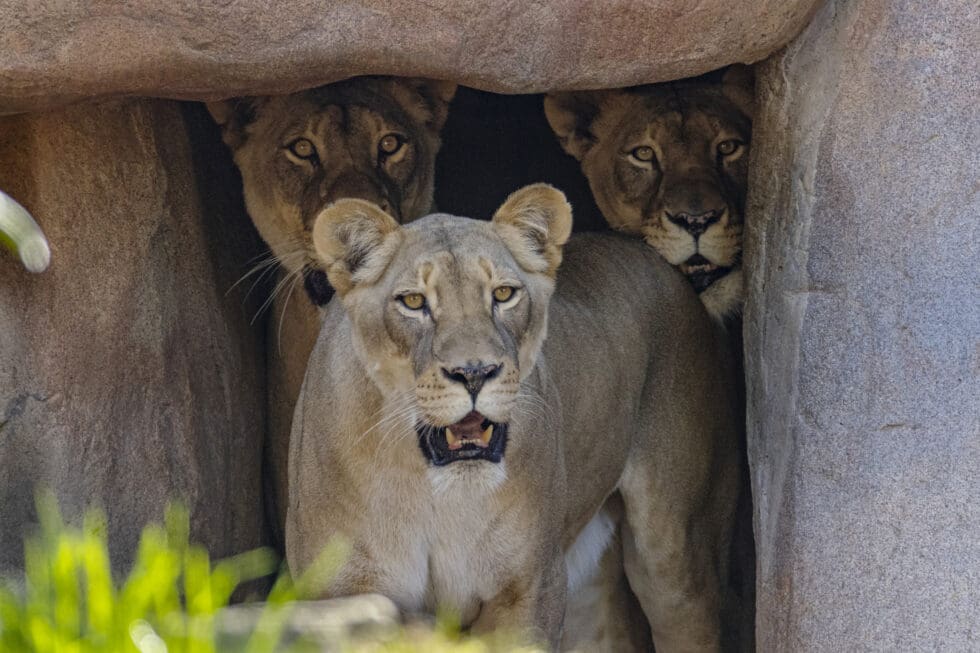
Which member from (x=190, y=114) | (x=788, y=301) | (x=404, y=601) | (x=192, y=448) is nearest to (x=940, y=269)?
(x=788, y=301)

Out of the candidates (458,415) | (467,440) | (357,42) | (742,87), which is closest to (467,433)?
(467,440)

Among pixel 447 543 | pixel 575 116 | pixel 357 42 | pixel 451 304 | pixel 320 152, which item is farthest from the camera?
pixel 575 116

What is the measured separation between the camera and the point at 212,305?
13.9 feet

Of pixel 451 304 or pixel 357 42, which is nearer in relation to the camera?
pixel 451 304

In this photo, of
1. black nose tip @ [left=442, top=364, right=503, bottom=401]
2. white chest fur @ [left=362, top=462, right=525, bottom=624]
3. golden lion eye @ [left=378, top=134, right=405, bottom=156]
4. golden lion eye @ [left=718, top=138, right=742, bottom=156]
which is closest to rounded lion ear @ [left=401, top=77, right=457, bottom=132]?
golden lion eye @ [left=378, top=134, right=405, bottom=156]

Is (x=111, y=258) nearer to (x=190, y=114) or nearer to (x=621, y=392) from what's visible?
(x=190, y=114)

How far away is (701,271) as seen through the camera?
4.39m

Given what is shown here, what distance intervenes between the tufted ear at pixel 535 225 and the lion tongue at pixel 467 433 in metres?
0.42

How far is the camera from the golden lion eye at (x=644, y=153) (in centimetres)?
454

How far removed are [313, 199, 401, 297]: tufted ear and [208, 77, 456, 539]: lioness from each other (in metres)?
0.85

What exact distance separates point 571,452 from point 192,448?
94 centimetres

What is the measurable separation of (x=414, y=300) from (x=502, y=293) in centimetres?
17

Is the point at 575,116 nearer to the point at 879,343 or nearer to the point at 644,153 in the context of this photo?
the point at 644,153

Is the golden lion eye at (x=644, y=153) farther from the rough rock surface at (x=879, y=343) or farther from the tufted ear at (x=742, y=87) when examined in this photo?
the rough rock surface at (x=879, y=343)
